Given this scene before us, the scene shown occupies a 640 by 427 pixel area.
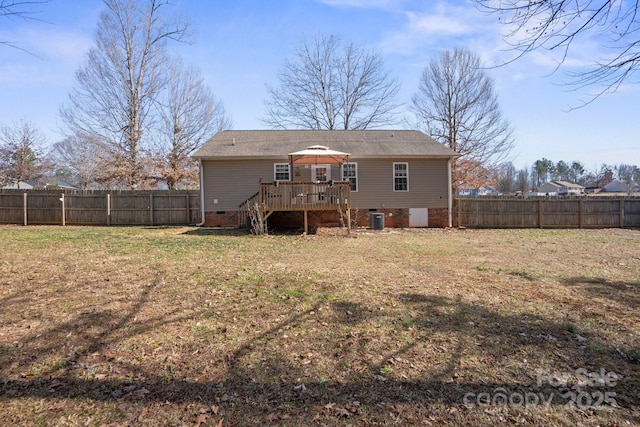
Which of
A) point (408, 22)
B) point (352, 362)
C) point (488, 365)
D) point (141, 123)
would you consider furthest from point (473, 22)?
point (141, 123)

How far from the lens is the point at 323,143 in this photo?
16.5m

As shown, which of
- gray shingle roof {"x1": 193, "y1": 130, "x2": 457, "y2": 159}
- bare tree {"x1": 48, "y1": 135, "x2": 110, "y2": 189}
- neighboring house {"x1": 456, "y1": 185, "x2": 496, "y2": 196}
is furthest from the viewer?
neighboring house {"x1": 456, "y1": 185, "x2": 496, "y2": 196}

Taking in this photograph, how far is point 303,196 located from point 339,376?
981 centimetres

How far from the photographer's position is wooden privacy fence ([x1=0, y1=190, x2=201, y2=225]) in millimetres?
15336

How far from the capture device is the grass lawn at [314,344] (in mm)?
2498

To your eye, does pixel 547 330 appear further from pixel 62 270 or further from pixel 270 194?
pixel 270 194

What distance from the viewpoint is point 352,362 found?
3170 millimetres

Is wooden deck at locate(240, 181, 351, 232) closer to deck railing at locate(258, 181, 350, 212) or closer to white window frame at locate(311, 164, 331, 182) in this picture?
deck railing at locate(258, 181, 350, 212)

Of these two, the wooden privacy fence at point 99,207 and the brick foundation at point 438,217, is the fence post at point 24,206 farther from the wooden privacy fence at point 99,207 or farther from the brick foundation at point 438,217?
the brick foundation at point 438,217

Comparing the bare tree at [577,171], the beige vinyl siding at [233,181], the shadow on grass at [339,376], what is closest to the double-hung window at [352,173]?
the beige vinyl siding at [233,181]

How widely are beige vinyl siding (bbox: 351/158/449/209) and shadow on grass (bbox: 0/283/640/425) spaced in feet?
37.2

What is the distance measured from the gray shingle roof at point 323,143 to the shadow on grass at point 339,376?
38.2ft

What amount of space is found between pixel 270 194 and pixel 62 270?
7125mm

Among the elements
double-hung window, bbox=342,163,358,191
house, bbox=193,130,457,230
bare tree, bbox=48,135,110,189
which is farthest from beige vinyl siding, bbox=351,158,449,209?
bare tree, bbox=48,135,110,189
